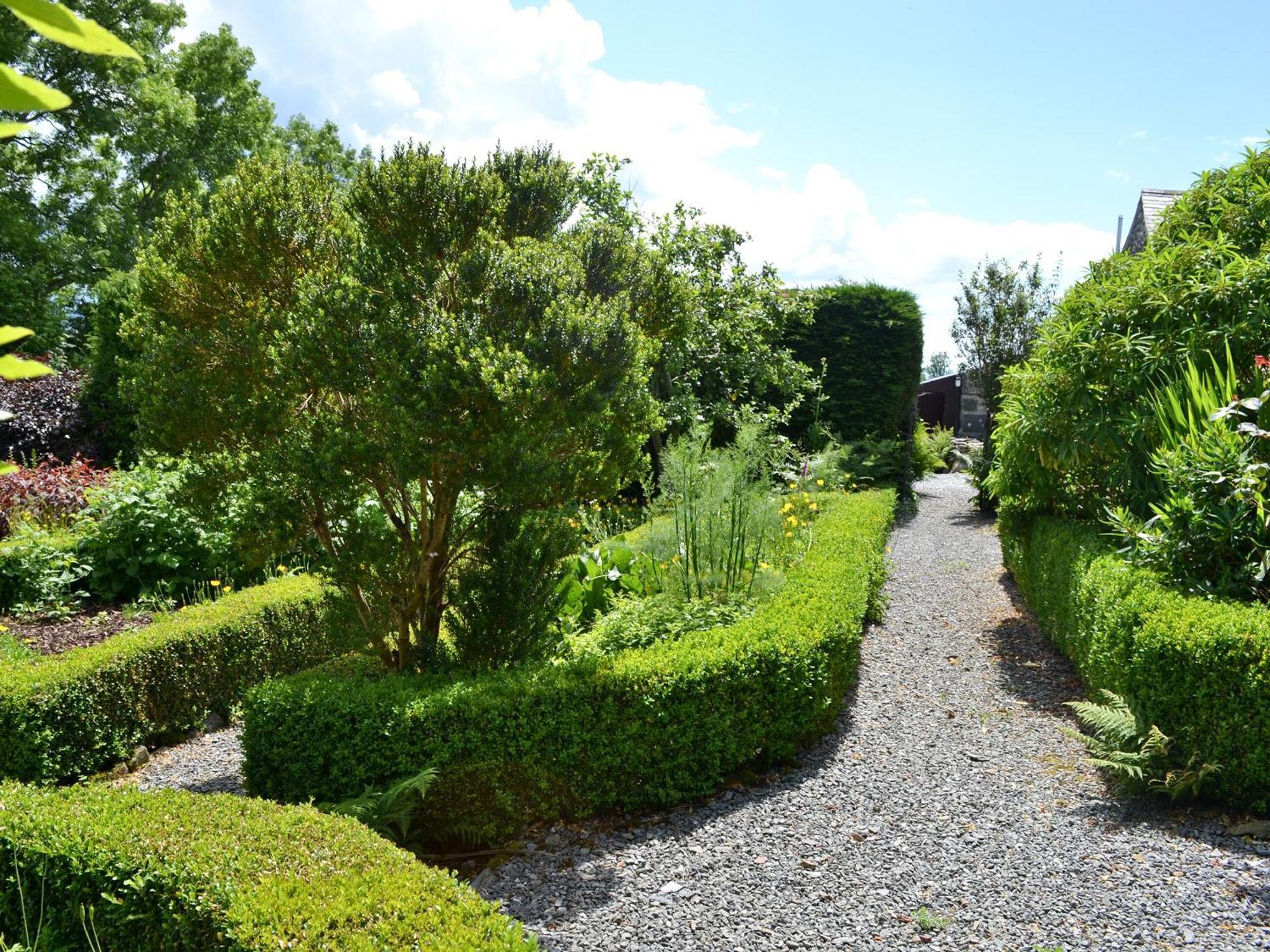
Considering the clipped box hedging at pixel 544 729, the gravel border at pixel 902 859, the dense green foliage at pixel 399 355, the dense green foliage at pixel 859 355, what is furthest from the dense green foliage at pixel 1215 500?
the dense green foliage at pixel 859 355

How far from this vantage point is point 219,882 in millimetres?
2707

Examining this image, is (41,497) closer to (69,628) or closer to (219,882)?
(69,628)

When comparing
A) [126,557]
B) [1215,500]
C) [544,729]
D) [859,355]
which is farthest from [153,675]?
[859,355]

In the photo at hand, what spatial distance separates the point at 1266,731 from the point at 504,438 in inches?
138

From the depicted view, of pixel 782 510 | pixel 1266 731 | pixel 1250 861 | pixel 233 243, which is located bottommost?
pixel 1250 861

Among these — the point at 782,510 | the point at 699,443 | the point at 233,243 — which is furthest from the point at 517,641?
the point at 782,510

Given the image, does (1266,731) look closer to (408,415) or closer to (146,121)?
(408,415)

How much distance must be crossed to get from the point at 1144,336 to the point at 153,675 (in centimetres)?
669

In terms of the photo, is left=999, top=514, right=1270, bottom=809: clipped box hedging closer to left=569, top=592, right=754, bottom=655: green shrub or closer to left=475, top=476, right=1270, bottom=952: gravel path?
left=475, top=476, right=1270, bottom=952: gravel path

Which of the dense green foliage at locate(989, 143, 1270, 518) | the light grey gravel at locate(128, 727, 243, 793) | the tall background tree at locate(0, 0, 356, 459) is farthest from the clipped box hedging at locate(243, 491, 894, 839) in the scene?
the tall background tree at locate(0, 0, 356, 459)

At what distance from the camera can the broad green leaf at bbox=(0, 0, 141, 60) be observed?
560 mm

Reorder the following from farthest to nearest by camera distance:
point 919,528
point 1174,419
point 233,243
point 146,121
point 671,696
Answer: point 146,121 < point 919,528 < point 1174,419 < point 233,243 < point 671,696

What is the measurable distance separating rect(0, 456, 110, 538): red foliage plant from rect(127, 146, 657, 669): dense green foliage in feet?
14.5

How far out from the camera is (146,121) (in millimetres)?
18297
